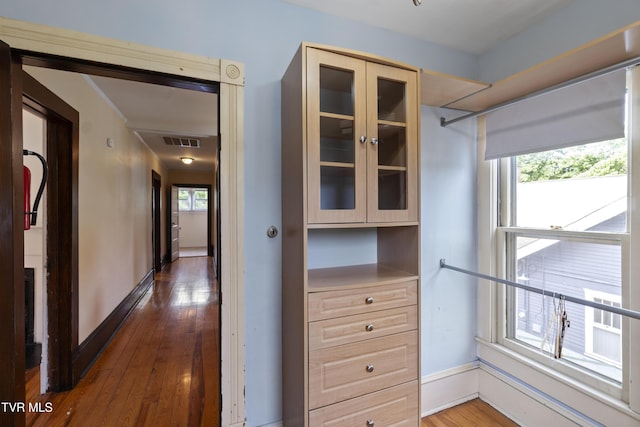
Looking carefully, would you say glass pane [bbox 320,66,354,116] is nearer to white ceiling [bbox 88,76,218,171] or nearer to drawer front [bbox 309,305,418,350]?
drawer front [bbox 309,305,418,350]

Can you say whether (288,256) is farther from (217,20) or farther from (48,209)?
(48,209)

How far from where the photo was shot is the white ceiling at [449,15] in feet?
5.04

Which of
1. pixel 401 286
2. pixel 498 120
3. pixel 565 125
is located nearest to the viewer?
pixel 401 286

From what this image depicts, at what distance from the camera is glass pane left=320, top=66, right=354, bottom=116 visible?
50.6 inches

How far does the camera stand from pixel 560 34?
1.58 meters

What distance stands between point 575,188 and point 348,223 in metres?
1.36

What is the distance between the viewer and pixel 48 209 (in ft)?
6.72

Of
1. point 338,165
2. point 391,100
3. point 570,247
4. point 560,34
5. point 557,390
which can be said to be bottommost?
point 557,390

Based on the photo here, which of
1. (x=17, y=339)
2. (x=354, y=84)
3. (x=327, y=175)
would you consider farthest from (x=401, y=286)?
(x=17, y=339)

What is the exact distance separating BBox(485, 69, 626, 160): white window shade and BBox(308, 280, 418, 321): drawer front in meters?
1.10

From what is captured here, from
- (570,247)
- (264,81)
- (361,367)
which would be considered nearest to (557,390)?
(570,247)

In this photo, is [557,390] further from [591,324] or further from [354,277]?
[354,277]

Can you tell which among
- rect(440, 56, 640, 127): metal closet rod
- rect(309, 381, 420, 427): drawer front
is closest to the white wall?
rect(309, 381, 420, 427): drawer front

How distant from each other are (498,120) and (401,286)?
1322 millimetres
